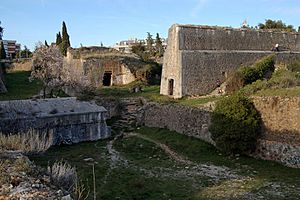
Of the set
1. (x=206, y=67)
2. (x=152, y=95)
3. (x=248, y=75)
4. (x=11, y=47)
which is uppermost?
(x=11, y=47)

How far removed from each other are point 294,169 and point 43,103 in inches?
595

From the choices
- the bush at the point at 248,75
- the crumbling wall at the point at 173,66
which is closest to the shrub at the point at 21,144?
the crumbling wall at the point at 173,66

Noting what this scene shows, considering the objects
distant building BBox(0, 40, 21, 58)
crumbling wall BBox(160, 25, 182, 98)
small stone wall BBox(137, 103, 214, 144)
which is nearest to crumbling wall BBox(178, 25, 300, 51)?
crumbling wall BBox(160, 25, 182, 98)

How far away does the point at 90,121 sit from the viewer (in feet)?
76.2

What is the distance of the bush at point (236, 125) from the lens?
17.2 m

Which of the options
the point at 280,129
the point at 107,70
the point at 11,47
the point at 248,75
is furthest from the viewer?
the point at 11,47

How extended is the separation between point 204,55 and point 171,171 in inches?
540

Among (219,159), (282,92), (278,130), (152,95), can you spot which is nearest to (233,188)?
(219,159)

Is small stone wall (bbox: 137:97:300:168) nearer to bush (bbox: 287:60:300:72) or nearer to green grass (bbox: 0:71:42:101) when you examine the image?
bush (bbox: 287:60:300:72)

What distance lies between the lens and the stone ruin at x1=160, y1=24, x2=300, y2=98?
27.1 meters

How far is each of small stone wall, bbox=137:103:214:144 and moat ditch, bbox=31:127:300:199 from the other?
612 millimetres

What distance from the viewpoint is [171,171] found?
16.1 metres

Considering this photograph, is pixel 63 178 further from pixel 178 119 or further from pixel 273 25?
pixel 273 25

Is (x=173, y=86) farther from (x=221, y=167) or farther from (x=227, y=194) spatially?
(x=227, y=194)
